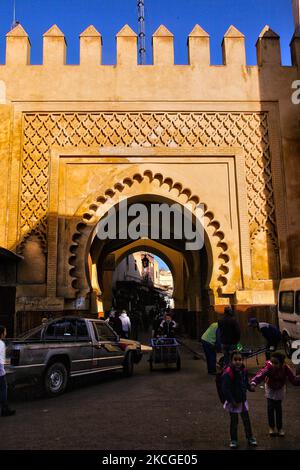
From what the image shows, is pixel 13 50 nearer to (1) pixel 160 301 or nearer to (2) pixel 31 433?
(2) pixel 31 433

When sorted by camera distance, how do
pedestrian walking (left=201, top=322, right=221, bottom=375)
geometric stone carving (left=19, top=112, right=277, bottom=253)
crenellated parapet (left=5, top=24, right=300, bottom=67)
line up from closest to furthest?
pedestrian walking (left=201, top=322, right=221, bottom=375) < geometric stone carving (left=19, top=112, right=277, bottom=253) < crenellated parapet (left=5, top=24, right=300, bottom=67)

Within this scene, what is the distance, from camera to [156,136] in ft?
46.4

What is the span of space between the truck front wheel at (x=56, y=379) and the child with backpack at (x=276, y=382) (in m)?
4.06

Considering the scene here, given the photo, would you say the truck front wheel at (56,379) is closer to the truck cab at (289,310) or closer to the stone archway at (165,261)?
the truck cab at (289,310)

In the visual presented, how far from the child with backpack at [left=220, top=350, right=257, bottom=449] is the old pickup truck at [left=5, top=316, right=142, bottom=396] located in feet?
12.5

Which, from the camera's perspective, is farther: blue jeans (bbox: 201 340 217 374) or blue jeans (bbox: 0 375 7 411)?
blue jeans (bbox: 201 340 217 374)

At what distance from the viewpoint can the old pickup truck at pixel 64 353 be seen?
732 cm

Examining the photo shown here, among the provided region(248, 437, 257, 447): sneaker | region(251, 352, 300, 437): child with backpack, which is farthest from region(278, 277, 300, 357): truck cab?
region(248, 437, 257, 447): sneaker

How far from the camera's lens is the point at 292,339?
36.3 feet

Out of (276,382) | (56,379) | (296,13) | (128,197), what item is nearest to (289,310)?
(128,197)

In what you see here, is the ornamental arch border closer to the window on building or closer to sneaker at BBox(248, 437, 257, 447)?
the window on building

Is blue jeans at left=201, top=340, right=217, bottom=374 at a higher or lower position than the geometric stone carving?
lower

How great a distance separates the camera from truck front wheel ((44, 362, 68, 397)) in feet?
25.3

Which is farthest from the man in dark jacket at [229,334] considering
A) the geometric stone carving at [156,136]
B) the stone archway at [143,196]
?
the geometric stone carving at [156,136]
